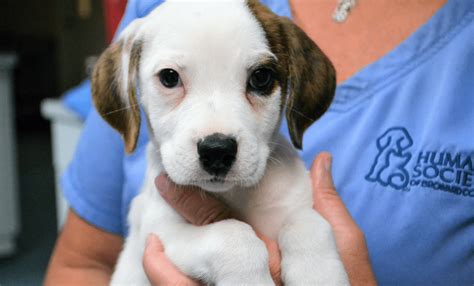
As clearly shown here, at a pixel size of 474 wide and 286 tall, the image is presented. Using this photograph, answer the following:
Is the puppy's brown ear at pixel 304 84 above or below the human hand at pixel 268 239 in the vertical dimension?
above

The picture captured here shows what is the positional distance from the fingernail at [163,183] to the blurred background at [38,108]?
16.1 inches

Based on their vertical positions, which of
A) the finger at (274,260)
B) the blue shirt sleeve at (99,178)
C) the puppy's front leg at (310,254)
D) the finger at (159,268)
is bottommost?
the blue shirt sleeve at (99,178)

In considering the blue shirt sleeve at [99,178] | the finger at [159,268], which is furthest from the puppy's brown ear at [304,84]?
the blue shirt sleeve at [99,178]

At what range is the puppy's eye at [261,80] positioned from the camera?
106 centimetres

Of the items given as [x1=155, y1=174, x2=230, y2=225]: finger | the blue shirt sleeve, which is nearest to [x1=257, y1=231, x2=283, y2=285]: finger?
[x1=155, y1=174, x2=230, y2=225]: finger

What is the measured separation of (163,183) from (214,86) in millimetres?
230

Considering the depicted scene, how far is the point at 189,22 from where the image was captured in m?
1.04

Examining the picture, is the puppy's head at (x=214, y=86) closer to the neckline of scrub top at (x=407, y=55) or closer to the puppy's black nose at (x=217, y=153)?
the puppy's black nose at (x=217, y=153)

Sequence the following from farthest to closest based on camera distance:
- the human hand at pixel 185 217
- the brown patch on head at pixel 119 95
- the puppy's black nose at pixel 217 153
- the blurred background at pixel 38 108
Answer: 1. the blurred background at pixel 38 108
2. the brown patch on head at pixel 119 95
3. the human hand at pixel 185 217
4. the puppy's black nose at pixel 217 153

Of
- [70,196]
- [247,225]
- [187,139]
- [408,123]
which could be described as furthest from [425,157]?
[70,196]

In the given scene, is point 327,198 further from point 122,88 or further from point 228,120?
point 122,88

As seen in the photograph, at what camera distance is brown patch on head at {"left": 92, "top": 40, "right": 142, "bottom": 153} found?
117cm

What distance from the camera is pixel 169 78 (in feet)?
3.51

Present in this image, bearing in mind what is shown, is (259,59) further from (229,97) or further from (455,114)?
(455,114)
